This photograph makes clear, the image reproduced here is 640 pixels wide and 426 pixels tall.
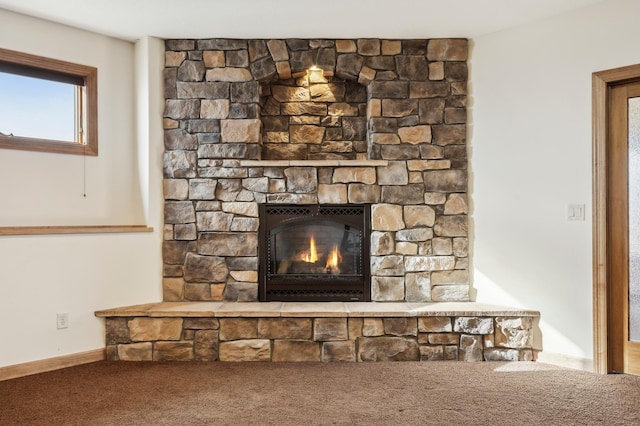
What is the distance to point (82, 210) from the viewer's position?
12.1 ft

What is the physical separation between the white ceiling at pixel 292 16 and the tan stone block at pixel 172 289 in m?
1.88

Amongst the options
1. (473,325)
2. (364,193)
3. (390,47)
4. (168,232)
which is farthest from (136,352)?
(390,47)

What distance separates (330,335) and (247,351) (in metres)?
0.58

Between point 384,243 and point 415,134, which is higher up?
point 415,134

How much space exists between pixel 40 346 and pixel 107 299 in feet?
1.65

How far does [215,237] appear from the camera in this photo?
390cm

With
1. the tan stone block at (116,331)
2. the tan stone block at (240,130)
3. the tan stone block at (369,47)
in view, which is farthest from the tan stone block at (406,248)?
the tan stone block at (116,331)

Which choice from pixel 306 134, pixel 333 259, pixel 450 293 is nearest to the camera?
pixel 450 293

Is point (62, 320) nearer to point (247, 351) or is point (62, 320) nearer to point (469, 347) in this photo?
point (247, 351)

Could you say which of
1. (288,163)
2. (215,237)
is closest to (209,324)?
(215,237)

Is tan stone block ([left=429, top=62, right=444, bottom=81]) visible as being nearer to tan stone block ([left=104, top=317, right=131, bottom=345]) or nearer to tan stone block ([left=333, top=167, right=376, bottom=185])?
tan stone block ([left=333, top=167, right=376, bottom=185])

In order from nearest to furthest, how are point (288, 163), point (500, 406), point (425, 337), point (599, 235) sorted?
point (500, 406)
point (599, 235)
point (425, 337)
point (288, 163)

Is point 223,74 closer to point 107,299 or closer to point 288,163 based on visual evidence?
point 288,163

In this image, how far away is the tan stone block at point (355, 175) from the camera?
3.88 metres
